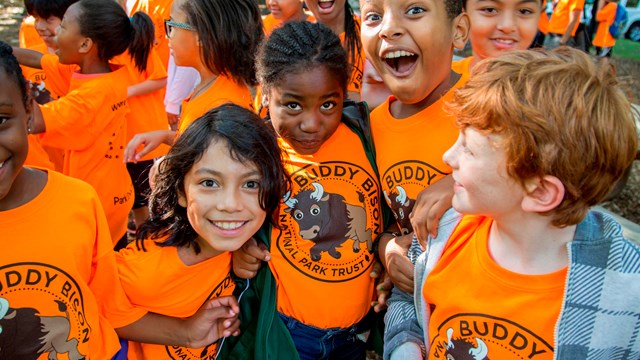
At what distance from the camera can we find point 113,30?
3.10 meters

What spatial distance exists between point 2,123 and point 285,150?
103 centimetres

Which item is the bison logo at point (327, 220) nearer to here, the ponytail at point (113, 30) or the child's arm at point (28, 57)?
the ponytail at point (113, 30)

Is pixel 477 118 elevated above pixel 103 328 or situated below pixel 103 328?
above

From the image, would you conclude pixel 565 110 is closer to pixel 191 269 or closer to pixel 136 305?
pixel 191 269

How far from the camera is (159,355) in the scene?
1960 millimetres

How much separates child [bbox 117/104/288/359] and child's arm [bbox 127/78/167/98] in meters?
1.85

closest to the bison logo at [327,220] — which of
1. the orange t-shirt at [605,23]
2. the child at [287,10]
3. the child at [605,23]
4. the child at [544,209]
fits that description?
the child at [544,209]

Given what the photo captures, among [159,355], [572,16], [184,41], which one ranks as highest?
[184,41]

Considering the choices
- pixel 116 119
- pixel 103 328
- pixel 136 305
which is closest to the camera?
pixel 103 328

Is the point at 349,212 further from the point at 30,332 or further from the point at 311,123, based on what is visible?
the point at 30,332

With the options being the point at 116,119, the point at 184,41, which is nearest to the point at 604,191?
the point at 184,41

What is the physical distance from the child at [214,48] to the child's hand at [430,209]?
1231mm

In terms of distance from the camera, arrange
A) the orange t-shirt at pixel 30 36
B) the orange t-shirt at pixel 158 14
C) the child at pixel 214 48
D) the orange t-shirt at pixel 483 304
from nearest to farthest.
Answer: the orange t-shirt at pixel 483 304 → the child at pixel 214 48 → the orange t-shirt at pixel 30 36 → the orange t-shirt at pixel 158 14

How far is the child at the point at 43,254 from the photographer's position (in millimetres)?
1498
